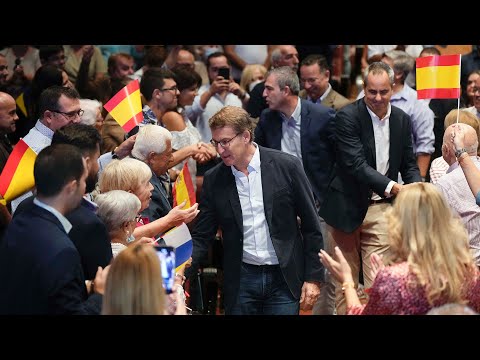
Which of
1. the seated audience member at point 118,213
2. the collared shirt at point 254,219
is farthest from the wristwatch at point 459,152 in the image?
the seated audience member at point 118,213

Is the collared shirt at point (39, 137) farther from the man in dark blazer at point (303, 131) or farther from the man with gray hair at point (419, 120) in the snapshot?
the man with gray hair at point (419, 120)

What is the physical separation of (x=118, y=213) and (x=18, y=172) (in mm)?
703

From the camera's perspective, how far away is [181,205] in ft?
18.6

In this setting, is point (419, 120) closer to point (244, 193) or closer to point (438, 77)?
point (438, 77)

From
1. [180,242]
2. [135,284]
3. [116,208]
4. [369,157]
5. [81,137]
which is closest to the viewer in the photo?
[135,284]

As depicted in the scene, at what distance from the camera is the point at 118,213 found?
5102 millimetres

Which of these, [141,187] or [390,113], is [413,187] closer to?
[141,187]

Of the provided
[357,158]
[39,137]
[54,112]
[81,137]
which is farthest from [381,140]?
[81,137]

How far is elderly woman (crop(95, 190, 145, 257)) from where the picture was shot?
510 cm

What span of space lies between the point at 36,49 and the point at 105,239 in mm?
5984

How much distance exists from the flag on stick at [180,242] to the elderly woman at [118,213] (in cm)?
32

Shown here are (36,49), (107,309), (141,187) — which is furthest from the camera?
(36,49)

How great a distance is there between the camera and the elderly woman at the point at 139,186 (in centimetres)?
551
